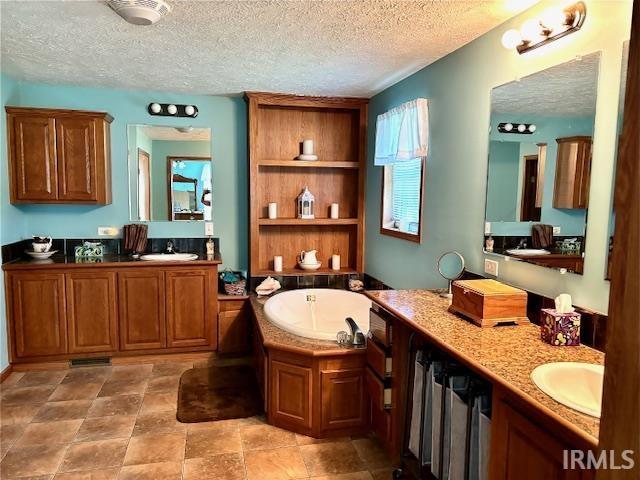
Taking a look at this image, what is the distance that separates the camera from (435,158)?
3.16m

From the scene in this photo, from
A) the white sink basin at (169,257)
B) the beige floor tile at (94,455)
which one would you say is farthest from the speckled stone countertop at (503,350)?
the white sink basin at (169,257)

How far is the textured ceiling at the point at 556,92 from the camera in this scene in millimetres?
1886

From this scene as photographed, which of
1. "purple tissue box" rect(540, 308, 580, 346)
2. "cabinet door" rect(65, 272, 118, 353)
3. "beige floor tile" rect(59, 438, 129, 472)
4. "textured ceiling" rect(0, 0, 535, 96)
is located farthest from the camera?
"cabinet door" rect(65, 272, 118, 353)

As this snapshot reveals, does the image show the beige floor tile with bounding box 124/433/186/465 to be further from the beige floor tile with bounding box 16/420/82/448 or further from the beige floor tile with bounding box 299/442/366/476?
the beige floor tile with bounding box 299/442/366/476

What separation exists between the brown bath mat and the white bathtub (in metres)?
0.64

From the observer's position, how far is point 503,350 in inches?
67.9

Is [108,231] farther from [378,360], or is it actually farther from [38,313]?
[378,360]

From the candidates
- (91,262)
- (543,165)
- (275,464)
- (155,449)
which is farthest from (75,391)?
(543,165)

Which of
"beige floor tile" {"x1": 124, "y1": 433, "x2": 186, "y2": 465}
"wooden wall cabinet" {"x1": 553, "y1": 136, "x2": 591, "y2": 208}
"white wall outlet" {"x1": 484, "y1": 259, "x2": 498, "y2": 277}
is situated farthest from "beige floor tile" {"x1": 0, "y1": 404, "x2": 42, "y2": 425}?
"wooden wall cabinet" {"x1": 553, "y1": 136, "x2": 591, "y2": 208}

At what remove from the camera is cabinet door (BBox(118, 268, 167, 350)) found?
12.9ft

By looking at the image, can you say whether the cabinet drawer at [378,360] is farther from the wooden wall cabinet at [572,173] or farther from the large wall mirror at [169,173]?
the large wall mirror at [169,173]

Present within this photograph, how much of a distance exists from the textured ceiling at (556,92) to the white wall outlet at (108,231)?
3530 mm

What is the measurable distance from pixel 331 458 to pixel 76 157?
3.25 m

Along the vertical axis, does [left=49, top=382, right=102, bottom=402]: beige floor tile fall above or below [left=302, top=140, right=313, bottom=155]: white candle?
below
